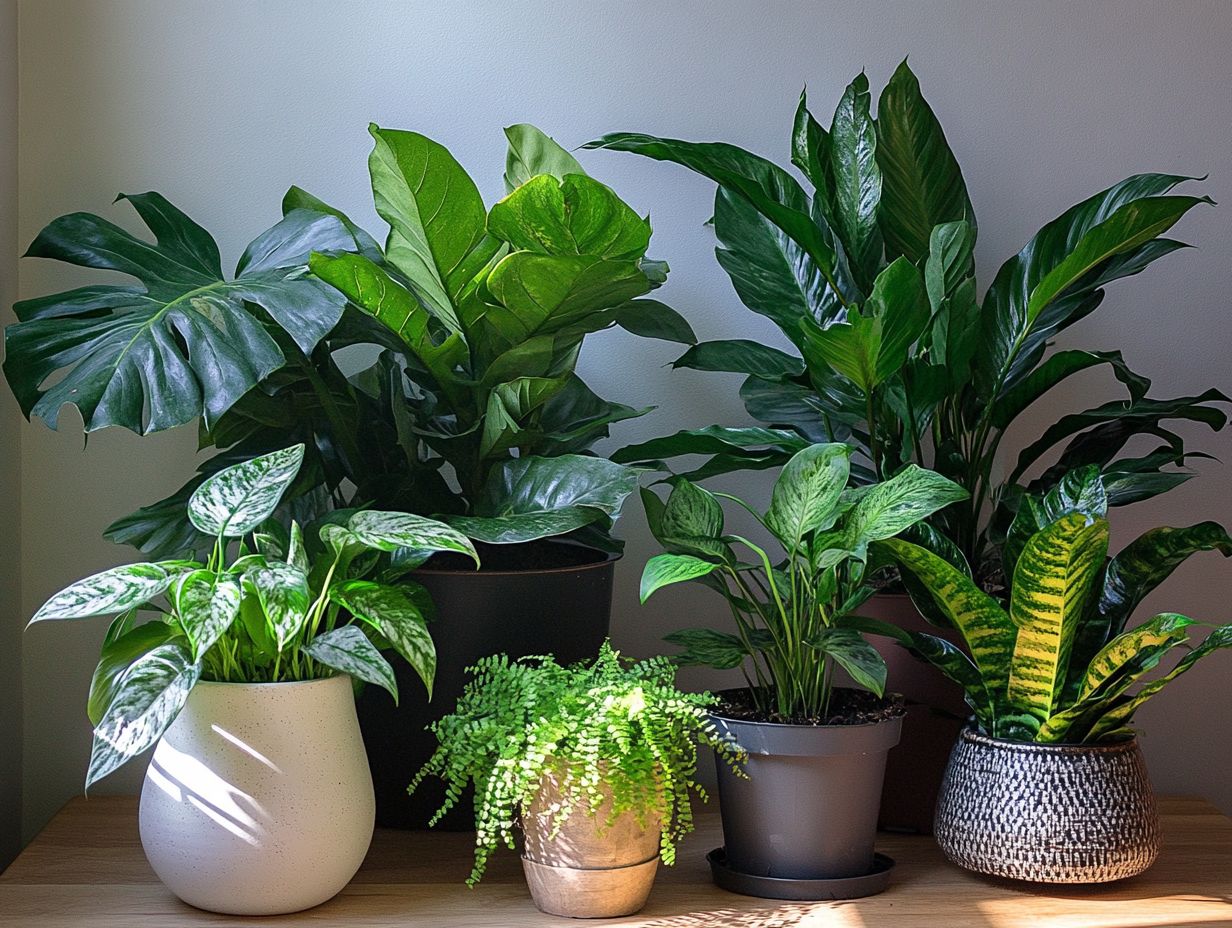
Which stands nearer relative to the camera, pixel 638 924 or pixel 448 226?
pixel 638 924

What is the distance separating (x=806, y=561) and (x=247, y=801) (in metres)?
0.58

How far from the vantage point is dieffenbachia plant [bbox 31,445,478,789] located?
96cm

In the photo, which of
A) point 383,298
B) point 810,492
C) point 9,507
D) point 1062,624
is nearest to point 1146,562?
point 1062,624

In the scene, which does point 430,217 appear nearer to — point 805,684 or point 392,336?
point 392,336

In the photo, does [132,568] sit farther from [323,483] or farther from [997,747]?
[997,747]

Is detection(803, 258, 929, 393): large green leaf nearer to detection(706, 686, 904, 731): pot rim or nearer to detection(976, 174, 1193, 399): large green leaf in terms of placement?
detection(976, 174, 1193, 399): large green leaf

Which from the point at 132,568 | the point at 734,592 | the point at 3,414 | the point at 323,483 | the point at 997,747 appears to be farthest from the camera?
the point at 734,592

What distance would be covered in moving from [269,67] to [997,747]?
1219 mm

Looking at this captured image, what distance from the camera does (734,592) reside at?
165 centimetres

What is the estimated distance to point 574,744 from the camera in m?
1.07

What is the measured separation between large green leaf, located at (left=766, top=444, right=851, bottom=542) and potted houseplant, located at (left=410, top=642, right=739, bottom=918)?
188 mm

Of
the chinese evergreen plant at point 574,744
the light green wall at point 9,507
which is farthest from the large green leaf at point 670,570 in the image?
the light green wall at point 9,507

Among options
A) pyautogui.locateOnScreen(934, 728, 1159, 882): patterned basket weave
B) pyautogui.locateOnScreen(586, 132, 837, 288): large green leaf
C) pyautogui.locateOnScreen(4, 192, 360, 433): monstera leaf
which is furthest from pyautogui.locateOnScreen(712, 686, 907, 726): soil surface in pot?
pyautogui.locateOnScreen(4, 192, 360, 433): monstera leaf

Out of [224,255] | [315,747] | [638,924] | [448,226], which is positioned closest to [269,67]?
[224,255]
